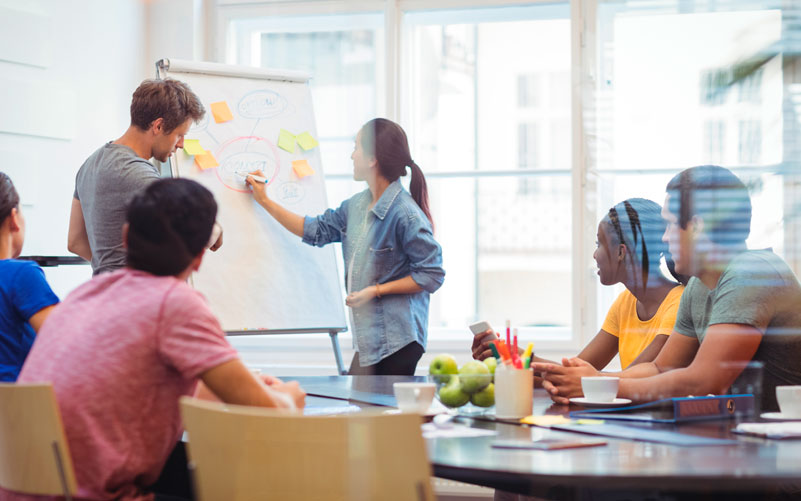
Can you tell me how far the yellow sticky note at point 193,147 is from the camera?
3207 mm

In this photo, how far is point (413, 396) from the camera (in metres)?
1.51

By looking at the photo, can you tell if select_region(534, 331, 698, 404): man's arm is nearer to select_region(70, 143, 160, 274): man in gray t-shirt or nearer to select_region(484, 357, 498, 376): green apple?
select_region(484, 357, 498, 376): green apple

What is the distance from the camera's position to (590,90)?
3633mm

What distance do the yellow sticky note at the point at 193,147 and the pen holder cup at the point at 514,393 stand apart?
2007 mm

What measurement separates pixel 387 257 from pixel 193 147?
34.4 inches

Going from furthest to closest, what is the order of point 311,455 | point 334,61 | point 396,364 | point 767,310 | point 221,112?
point 334,61, point 221,112, point 396,364, point 767,310, point 311,455

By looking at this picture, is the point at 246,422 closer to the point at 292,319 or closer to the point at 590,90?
the point at 292,319

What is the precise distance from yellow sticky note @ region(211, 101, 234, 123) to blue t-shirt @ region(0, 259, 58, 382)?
163cm

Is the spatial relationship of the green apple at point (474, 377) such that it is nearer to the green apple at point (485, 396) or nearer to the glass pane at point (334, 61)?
the green apple at point (485, 396)

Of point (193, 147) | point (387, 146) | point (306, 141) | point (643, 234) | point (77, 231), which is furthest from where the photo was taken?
point (306, 141)

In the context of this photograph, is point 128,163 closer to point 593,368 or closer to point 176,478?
point 176,478

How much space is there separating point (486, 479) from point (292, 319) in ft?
7.30

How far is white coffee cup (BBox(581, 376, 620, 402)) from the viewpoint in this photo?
5.42 feet

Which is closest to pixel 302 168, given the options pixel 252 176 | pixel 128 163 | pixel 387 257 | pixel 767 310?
pixel 252 176
